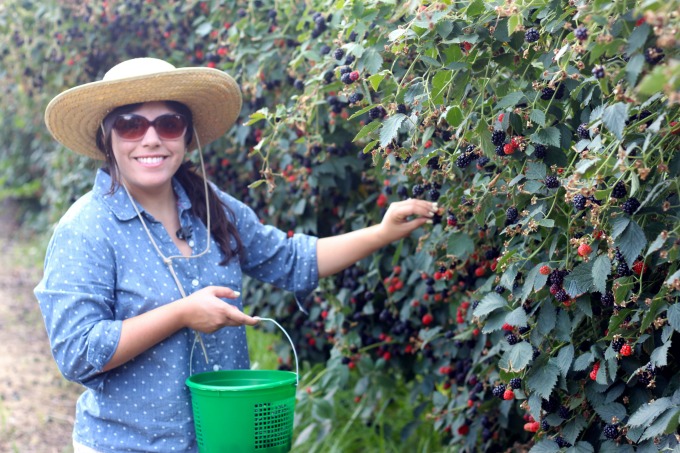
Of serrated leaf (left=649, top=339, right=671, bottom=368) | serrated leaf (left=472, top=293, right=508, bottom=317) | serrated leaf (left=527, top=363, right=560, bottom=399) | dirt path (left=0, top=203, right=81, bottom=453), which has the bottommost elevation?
dirt path (left=0, top=203, right=81, bottom=453)

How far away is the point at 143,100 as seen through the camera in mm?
2441

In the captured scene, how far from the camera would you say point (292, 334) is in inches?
149

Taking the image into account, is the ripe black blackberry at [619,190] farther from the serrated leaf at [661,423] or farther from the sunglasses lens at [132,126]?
the sunglasses lens at [132,126]

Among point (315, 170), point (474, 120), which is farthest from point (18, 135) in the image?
point (474, 120)

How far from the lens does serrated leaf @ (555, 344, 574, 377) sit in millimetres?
1860

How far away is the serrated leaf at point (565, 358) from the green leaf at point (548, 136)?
0.44 metres

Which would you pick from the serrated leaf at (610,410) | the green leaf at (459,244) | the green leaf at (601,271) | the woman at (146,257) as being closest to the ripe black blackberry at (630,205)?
the green leaf at (601,271)

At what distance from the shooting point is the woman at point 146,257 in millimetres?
2188

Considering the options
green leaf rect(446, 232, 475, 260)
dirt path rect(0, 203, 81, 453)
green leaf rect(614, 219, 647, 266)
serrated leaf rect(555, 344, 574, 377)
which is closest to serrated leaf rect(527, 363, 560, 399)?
serrated leaf rect(555, 344, 574, 377)

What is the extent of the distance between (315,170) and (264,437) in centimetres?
113

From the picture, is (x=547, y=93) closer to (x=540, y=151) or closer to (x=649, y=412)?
(x=540, y=151)

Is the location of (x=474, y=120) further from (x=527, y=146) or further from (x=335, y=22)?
(x=335, y=22)

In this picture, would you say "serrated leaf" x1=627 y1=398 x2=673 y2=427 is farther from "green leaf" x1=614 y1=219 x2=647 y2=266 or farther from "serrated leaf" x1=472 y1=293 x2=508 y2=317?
"serrated leaf" x1=472 y1=293 x2=508 y2=317

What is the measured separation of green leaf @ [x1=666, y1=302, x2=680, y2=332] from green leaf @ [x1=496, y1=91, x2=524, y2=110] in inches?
20.7
